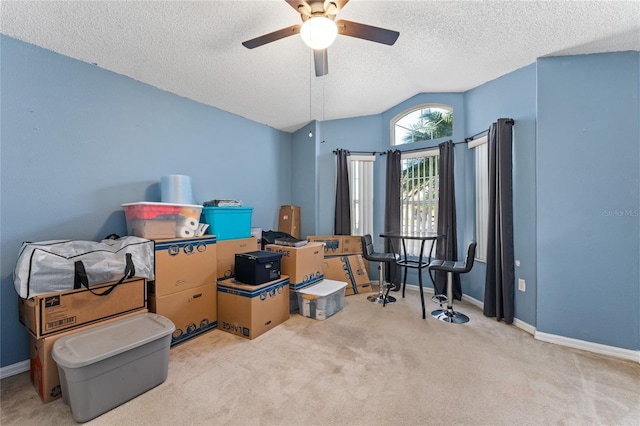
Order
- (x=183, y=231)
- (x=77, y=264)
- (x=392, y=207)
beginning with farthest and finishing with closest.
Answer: (x=392, y=207), (x=183, y=231), (x=77, y=264)

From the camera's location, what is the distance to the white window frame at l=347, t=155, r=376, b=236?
4312 millimetres

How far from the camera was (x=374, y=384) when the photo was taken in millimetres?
1807

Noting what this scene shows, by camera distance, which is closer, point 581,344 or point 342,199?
point 581,344

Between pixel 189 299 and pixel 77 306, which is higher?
pixel 77 306

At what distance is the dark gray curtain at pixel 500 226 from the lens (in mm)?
2732

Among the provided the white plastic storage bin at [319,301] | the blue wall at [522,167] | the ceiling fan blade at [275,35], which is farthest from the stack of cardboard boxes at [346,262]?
the ceiling fan blade at [275,35]

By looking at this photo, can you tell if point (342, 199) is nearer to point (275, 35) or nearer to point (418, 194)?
point (418, 194)

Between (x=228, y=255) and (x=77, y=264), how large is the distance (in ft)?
4.31

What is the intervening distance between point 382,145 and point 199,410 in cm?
393

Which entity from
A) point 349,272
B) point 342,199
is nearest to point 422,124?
point 342,199

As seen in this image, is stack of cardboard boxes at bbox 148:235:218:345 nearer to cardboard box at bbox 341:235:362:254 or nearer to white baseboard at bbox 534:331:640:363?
cardboard box at bbox 341:235:362:254

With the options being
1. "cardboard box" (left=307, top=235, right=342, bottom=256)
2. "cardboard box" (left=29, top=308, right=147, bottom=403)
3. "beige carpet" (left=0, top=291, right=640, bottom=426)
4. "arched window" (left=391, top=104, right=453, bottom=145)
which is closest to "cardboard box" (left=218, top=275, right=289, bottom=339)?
"beige carpet" (left=0, top=291, right=640, bottom=426)

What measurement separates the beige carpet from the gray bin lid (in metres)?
0.37

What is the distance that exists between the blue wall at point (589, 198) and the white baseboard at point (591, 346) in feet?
0.12
